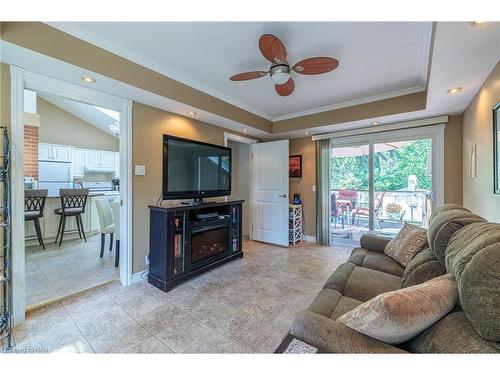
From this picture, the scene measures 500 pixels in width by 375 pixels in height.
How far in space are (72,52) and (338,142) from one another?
12.9ft

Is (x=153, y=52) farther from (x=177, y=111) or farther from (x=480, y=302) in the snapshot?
(x=480, y=302)

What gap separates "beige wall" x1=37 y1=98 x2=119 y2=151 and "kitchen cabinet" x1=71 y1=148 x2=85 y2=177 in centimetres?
27

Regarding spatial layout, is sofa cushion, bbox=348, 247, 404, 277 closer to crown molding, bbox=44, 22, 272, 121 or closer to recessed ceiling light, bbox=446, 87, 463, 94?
recessed ceiling light, bbox=446, 87, 463, 94

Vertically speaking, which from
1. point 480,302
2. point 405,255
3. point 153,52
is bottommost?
point 405,255

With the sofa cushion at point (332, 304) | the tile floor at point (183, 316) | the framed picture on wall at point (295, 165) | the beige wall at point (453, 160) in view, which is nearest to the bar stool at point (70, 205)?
the tile floor at point (183, 316)

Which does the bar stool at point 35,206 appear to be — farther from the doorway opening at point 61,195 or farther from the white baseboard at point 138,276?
the white baseboard at point 138,276

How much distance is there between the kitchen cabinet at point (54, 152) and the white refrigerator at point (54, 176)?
0.23 meters

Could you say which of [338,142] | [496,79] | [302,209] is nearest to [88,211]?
[302,209]

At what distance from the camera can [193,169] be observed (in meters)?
3.02

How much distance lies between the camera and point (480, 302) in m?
0.69

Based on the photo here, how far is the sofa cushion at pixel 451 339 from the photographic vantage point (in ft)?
2.23

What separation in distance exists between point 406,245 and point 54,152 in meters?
7.71

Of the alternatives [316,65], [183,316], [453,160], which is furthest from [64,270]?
[453,160]

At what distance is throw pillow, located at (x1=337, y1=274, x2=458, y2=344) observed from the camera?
0.75 m
